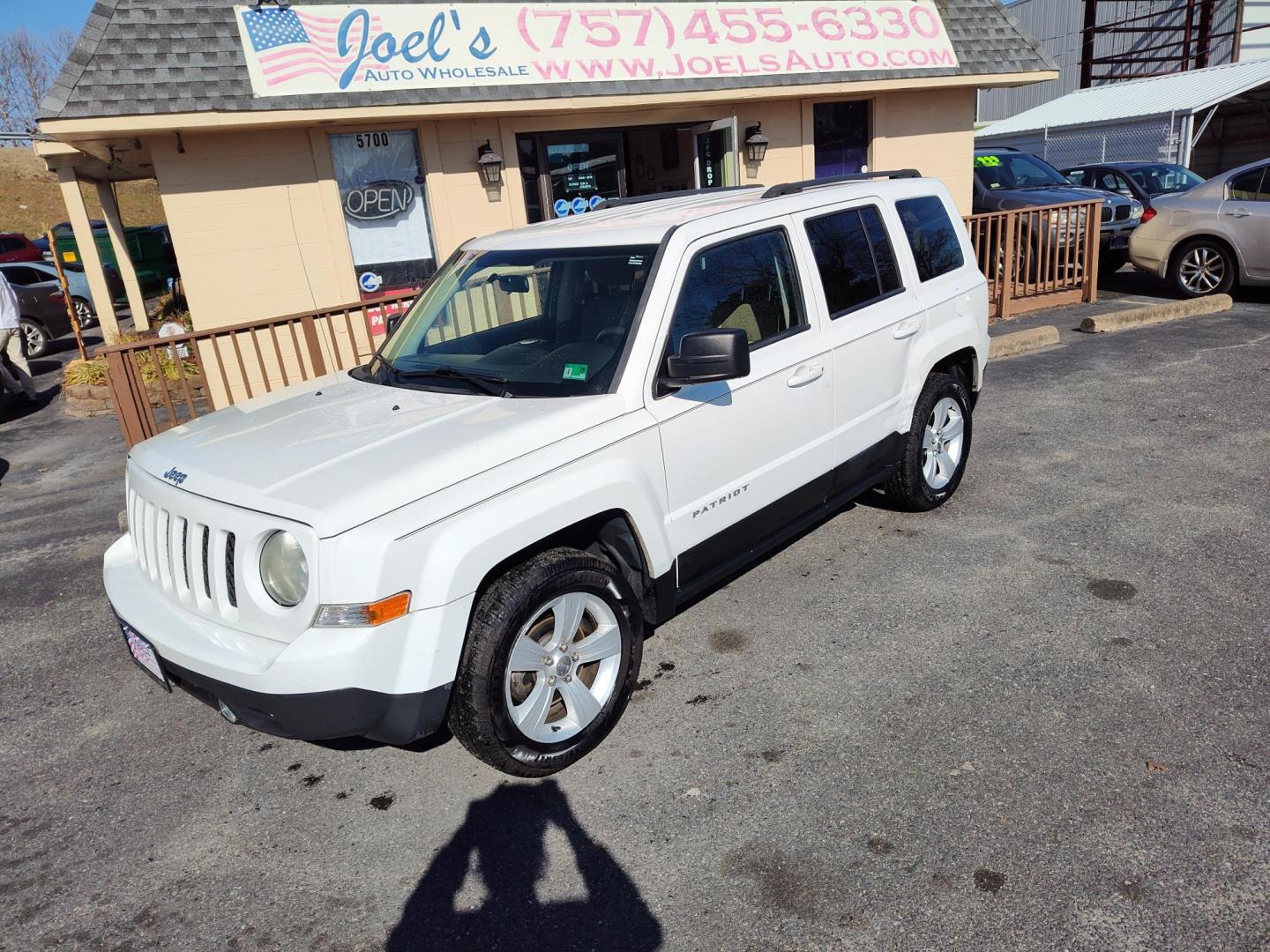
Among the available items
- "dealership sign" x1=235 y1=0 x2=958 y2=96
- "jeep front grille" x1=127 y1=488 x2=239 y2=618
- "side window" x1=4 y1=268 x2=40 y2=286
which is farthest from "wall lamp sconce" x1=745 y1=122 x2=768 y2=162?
"side window" x1=4 y1=268 x2=40 y2=286

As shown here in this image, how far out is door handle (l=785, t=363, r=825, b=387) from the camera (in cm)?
404

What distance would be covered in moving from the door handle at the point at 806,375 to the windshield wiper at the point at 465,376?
129 cm

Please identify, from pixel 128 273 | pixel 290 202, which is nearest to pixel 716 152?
pixel 290 202

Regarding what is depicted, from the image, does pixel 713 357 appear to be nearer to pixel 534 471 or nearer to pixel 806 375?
pixel 534 471

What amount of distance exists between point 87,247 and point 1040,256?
44.8 feet

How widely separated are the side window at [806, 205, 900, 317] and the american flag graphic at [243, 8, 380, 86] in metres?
6.01

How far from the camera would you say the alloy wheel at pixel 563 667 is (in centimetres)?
316

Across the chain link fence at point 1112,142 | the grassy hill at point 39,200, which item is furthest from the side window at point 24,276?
the grassy hill at point 39,200

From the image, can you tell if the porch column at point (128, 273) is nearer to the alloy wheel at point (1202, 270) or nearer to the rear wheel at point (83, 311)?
the rear wheel at point (83, 311)

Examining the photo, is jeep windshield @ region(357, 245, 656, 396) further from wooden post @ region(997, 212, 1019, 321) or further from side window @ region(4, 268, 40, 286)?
side window @ region(4, 268, 40, 286)

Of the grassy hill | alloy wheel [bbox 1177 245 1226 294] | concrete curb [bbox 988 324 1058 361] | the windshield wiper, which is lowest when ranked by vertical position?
concrete curb [bbox 988 324 1058 361]

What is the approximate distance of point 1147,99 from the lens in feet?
79.3

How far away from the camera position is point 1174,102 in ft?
73.7

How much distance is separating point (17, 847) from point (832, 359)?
3.79m
